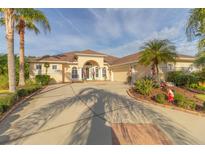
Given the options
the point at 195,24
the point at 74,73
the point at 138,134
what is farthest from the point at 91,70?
the point at 138,134

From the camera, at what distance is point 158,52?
15.5 meters

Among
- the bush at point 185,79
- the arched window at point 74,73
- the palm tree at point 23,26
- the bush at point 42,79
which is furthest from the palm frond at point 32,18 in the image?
the bush at point 185,79

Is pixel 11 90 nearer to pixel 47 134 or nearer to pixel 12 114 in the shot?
pixel 12 114

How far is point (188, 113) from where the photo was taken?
8367 millimetres

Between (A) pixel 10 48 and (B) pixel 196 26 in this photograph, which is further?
(A) pixel 10 48

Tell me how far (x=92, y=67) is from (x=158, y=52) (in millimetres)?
15306

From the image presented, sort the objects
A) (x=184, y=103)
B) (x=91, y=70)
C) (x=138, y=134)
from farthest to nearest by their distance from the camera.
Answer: (x=91, y=70), (x=184, y=103), (x=138, y=134)

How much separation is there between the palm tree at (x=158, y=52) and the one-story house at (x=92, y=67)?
4.85 metres

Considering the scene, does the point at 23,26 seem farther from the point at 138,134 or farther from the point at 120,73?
the point at 138,134

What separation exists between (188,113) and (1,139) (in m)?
8.03

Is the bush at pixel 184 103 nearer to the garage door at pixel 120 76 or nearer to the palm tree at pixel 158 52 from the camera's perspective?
the palm tree at pixel 158 52

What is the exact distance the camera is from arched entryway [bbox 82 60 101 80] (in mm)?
28953

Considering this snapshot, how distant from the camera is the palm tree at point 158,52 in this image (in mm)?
15523
